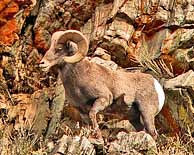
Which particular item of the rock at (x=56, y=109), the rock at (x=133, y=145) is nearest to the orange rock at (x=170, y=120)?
the rock at (x=56, y=109)

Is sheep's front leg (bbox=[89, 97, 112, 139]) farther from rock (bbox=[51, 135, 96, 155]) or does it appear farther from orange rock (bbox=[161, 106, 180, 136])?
orange rock (bbox=[161, 106, 180, 136])

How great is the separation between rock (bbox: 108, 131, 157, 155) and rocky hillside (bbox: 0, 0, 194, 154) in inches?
84.4

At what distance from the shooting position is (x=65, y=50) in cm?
851

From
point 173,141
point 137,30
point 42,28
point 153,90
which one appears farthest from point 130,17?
point 173,141

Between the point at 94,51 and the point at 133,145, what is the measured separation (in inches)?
146

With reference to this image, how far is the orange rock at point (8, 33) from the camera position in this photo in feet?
34.5

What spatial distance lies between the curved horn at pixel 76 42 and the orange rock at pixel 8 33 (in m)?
2.30

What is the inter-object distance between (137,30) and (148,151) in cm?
393

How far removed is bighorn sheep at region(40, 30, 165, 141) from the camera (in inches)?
327

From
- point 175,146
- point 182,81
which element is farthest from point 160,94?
point 175,146

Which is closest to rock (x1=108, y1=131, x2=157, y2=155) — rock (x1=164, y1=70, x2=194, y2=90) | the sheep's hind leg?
the sheep's hind leg

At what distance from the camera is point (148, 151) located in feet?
23.9

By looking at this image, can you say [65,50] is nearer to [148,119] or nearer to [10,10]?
[148,119]

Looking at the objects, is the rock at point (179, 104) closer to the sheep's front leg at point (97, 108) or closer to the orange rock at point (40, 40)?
the sheep's front leg at point (97, 108)
